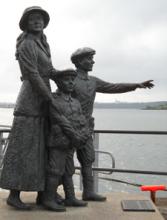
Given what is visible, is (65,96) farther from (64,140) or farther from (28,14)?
(28,14)

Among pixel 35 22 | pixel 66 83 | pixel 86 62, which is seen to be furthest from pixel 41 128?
pixel 35 22

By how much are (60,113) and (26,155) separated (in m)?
0.60

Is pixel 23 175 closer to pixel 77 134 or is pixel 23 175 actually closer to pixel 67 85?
pixel 77 134

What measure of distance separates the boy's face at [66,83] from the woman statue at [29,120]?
0.54 ft

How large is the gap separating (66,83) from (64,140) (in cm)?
66

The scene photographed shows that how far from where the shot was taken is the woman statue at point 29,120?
18.1 ft

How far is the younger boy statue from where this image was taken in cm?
559

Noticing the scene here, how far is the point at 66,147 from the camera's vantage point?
18.5 ft

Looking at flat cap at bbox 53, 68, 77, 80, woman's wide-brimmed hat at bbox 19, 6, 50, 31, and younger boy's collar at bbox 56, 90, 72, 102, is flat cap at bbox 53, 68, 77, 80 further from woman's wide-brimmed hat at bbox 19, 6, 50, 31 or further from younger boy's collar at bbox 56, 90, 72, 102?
woman's wide-brimmed hat at bbox 19, 6, 50, 31

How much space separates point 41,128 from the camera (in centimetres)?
568

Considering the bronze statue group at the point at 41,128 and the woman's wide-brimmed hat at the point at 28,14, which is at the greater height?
the woman's wide-brimmed hat at the point at 28,14

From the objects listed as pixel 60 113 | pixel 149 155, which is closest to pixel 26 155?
pixel 60 113

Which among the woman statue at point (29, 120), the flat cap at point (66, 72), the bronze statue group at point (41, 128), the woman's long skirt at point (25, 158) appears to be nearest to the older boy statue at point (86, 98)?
the bronze statue group at point (41, 128)

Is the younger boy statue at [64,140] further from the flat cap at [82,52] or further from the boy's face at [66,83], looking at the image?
the flat cap at [82,52]
